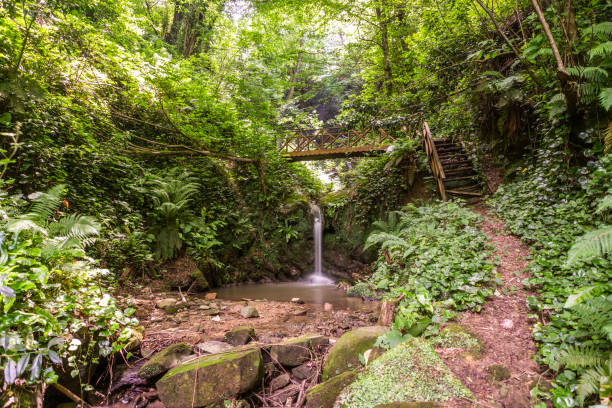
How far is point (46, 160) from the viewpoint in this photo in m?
3.91

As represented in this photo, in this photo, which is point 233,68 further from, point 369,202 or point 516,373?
point 516,373

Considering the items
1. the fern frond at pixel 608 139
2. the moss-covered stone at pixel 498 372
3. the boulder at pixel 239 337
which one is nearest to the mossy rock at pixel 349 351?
the moss-covered stone at pixel 498 372

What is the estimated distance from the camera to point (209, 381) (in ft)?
7.29

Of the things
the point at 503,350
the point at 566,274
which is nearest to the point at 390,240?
the point at 566,274

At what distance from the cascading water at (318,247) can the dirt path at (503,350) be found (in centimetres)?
562

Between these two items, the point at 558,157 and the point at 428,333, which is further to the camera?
the point at 558,157

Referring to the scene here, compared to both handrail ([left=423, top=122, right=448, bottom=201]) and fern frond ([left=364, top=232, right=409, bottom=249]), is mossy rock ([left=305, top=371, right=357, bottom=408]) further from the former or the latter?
handrail ([left=423, top=122, right=448, bottom=201])

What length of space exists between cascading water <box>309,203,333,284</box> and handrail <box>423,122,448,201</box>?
13.3 feet

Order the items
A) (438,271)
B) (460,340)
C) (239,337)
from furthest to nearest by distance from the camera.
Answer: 1. (438,271)
2. (239,337)
3. (460,340)

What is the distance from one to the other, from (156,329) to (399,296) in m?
3.17

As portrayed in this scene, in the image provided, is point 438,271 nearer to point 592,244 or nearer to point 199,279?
point 592,244

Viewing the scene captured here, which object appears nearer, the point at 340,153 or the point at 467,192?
the point at 467,192

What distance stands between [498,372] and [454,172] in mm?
5933

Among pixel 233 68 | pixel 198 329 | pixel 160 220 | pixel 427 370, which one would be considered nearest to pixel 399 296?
pixel 427 370
